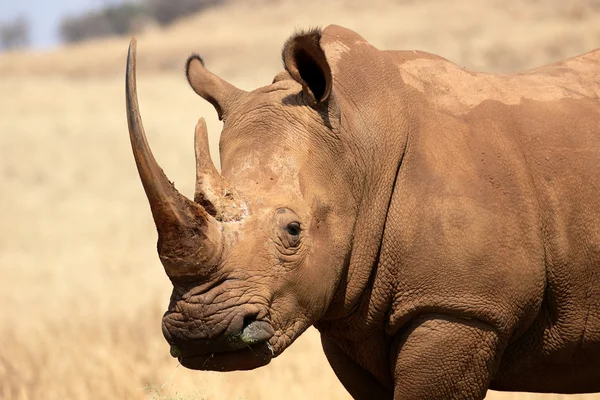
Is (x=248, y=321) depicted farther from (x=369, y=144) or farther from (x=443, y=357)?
(x=369, y=144)

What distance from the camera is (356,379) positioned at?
575cm

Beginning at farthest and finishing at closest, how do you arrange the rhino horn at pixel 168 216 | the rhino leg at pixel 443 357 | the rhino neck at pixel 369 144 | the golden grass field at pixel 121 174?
the golden grass field at pixel 121 174 → the rhino neck at pixel 369 144 → the rhino leg at pixel 443 357 → the rhino horn at pixel 168 216

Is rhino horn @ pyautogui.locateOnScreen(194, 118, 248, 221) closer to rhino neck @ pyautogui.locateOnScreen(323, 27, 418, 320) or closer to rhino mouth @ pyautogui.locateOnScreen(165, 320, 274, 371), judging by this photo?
rhino mouth @ pyautogui.locateOnScreen(165, 320, 274, 371)

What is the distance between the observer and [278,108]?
527 centimetres

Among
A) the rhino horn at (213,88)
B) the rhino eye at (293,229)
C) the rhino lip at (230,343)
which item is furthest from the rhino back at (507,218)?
the rhino horn at (213,88)

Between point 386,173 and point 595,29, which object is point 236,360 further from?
point 595,29

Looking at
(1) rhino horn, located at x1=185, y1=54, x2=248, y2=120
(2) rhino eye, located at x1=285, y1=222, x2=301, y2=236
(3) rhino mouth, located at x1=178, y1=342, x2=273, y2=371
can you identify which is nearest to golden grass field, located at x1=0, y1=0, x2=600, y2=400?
(1) rhino horn, located at x1=185, y1=54, x2=248, y2=120

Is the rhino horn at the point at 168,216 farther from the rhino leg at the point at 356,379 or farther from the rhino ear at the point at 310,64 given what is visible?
the rhino leg at the point at 356,379

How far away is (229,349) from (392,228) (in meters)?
0.99

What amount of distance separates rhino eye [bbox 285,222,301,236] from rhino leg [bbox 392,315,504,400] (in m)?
0.71

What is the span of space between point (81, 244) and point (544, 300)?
38.9ft

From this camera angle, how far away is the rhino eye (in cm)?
496

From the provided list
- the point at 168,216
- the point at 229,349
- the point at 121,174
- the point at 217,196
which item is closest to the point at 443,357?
the point at 229,349

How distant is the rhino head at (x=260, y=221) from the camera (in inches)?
185
